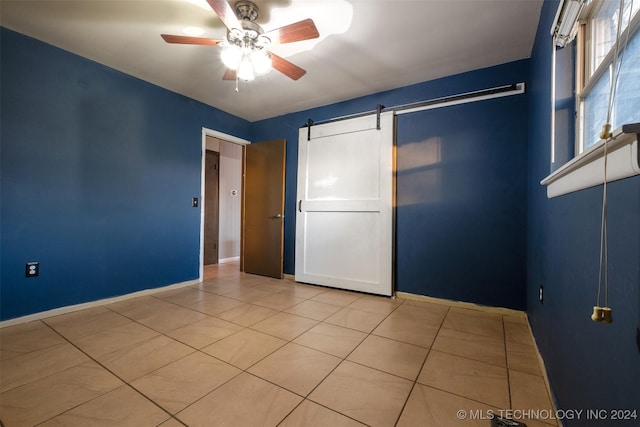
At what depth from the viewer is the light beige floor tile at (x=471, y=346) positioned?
5.61 ft

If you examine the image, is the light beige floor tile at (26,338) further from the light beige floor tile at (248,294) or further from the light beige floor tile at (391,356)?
the light beige floor tile at (391,356)

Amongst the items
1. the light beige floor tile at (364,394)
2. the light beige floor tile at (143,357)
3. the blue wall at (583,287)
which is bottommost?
the light beige floor tile at (143,357)

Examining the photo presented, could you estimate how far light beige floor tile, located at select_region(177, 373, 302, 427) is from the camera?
1.17 metres

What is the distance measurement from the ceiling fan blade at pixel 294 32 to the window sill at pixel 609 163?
5.13ft

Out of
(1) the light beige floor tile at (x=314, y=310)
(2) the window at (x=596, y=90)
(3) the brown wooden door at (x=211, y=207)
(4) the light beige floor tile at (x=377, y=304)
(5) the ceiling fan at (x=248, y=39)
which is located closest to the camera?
(2) the window at (x=596, y=90)

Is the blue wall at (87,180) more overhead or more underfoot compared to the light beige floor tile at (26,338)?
more overhead

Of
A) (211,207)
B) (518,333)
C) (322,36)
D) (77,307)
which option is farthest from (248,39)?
(211,207)

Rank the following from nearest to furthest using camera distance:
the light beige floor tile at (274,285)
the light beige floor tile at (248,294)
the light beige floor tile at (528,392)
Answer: the light beige floor tile at (528,392), the light beige floor tile at (248,294), the light beige floor tile at (274,285)

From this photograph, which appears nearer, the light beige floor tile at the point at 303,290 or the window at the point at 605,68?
the window at the point at 605,68

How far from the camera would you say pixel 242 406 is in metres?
1.26

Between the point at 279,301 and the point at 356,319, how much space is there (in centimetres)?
91

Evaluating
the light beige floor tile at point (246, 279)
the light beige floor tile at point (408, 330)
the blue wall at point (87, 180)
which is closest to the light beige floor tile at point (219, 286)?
the light beige floor tile at point (246, 279)

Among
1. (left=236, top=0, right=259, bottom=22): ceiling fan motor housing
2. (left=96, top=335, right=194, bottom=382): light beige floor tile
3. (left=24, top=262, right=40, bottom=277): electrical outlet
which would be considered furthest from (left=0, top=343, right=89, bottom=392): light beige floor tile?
(left=236, top=0, right=259, bottom=22): ceiling fan motor housing

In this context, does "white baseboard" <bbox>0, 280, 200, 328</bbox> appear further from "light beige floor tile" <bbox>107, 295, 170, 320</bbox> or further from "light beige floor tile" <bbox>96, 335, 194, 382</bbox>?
"light beige floor tile" <bbox>96, 335, 194, 382</bbox>
